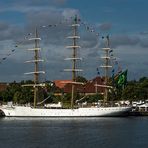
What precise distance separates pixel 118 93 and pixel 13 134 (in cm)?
8547

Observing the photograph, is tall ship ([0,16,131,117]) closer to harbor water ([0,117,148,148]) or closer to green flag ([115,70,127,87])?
green flag ([115,70,127,87])

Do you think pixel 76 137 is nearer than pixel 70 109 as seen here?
Yes

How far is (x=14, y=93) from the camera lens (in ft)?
589

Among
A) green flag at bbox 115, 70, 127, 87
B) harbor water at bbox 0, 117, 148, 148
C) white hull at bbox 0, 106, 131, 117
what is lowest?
harbor water at bbox 0, 117, 148, 148

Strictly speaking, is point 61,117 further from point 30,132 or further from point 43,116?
point 30,132

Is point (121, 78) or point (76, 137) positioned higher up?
point (121, 78)

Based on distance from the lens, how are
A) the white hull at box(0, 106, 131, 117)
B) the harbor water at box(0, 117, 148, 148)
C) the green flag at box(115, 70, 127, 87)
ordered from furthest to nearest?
the green flag at box(115, 70, 127, 87), the white hull at box(0, 106, 131, 117), the harbor water at box(0, 117, 148, 148)

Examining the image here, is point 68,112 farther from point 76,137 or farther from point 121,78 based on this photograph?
point 76,137

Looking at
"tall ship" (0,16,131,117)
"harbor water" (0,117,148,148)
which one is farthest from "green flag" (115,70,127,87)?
"harbor water" (0,117,148,148)

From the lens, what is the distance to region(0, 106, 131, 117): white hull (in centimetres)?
14000

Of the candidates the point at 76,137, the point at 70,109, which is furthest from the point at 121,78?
the point at 76,137

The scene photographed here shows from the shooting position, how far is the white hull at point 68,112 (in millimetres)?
140000

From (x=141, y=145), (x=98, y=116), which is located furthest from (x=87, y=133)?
(x=98, y=116)

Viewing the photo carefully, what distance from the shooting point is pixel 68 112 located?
14225 cm
